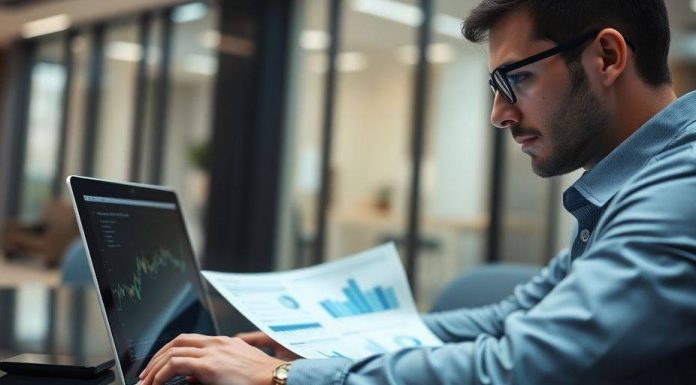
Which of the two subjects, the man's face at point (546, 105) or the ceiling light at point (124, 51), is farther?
the ceiling light at point (124, 51)

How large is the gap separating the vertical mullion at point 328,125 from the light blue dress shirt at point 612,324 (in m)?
4.65

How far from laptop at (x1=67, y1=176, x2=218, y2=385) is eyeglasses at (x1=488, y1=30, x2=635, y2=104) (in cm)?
56

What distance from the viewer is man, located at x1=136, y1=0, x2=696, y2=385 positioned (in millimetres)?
665

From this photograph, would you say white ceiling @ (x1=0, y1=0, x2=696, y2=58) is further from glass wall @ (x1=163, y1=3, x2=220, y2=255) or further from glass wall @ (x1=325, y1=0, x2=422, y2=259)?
glass wall @ (x1=163, y1=3, x2=220, y2=255)

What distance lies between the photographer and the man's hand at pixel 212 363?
748 mm

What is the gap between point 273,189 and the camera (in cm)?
554

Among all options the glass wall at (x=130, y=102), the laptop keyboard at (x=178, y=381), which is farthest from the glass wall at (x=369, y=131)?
the laptop keyboard at (x=178, y=381)

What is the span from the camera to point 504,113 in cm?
95

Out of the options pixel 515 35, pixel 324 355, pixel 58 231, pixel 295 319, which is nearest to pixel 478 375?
pixel 324 355

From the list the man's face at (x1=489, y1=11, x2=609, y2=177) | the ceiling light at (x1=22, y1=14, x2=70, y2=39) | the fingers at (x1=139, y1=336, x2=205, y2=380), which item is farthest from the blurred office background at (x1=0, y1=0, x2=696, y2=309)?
the fingers at (x1=139, y1=336, x2=205, y2=380)

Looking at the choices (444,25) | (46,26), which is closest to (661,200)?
(444,25)

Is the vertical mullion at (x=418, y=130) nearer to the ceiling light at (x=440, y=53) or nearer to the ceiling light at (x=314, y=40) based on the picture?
the ceiling light at (x=440, y=53)

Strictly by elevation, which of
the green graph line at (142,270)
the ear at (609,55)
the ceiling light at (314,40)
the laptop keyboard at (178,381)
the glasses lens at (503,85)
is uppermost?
the ceiling light at (314,40)

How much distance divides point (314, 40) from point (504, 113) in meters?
4.79
